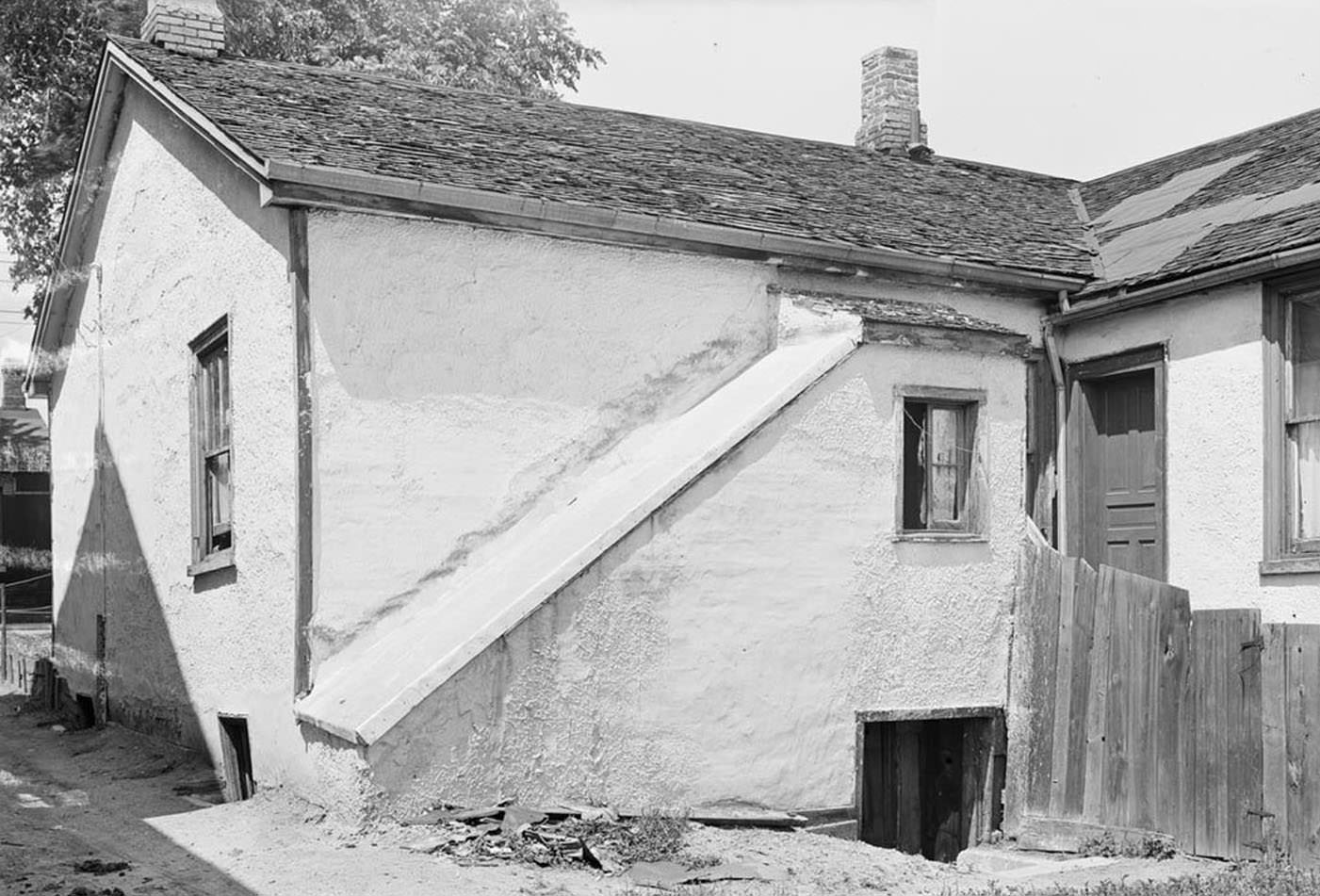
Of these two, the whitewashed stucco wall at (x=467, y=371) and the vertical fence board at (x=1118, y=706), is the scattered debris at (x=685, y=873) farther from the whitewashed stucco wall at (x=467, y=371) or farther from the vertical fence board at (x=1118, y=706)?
the vertical fence board at (x=1118, y=706)

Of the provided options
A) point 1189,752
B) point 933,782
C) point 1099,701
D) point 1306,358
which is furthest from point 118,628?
point 1306,358

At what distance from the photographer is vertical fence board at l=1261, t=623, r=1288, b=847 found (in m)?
9.31

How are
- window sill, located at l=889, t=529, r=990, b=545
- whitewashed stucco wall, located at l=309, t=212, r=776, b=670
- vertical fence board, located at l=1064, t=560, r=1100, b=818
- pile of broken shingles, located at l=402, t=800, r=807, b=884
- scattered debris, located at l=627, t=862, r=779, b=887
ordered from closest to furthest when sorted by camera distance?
scattered debris, located at l=627, t=862, r=779, b=887 < pile of broken shingles, located at l=402, t=800, r=807, b=884 < whitewashed stucco wall, located at l=309, t=212, r=776, b=670 < vertical fence board, located at l=1064, t=560, r=1100, b=818 < window sill, located at l=889, t=529, r=990, b=545

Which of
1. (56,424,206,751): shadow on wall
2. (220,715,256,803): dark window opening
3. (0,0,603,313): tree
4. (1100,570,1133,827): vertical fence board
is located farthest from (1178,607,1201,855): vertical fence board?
(0,0,603,313): tree

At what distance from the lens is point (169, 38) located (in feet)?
45.0

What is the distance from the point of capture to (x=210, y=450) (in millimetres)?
12156

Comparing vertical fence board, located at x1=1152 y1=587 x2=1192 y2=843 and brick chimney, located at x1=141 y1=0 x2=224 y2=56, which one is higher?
brick chimney, located at x1=141 y1=0 x2=224 y2=56

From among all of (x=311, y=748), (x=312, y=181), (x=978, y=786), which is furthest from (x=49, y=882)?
(x=978, y=786)

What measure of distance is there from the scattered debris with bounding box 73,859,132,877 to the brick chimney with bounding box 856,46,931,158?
1184cm

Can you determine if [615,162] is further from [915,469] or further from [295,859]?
[295,859]

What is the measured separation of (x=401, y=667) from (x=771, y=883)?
8.33ft

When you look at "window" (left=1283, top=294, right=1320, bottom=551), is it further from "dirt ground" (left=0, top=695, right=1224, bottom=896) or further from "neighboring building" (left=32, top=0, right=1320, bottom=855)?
"dirt ground" (left=0, top=695, right=1224, bottom=896)

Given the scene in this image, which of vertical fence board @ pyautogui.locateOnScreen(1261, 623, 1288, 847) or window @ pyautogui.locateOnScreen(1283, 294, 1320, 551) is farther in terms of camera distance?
window @ pyautogui.locateOnScreen(1283, 294, 1320, 551)

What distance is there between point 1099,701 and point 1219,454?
258 cm
